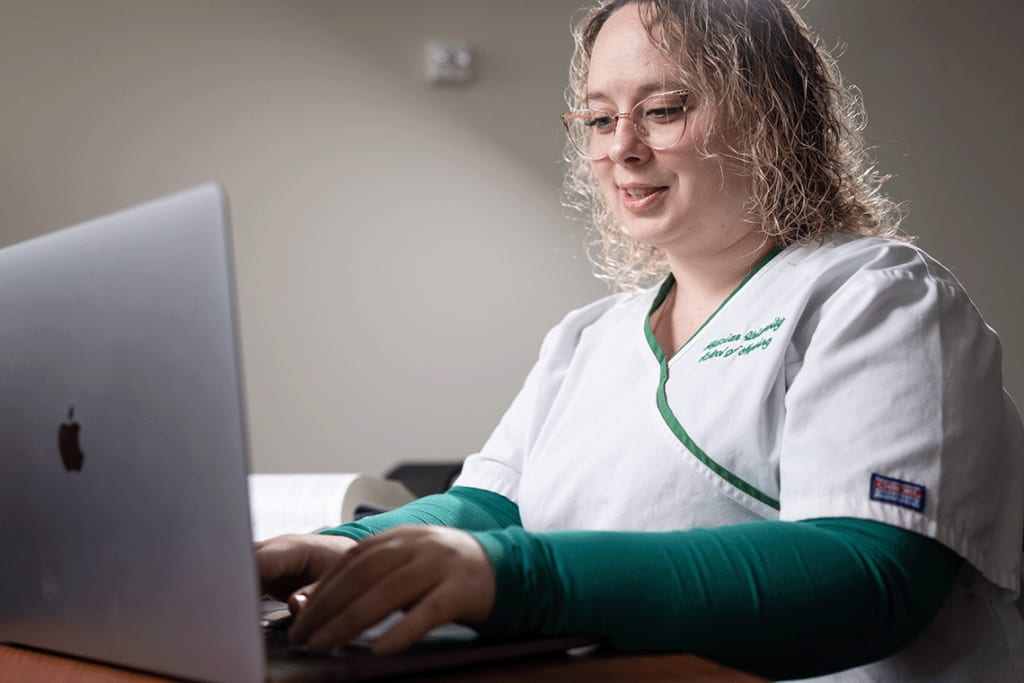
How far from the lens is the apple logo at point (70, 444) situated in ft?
2.13

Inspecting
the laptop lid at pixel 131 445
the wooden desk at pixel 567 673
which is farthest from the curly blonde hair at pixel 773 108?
the laptop lid at pixel 131 445

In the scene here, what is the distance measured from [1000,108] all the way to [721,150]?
9.84 feet

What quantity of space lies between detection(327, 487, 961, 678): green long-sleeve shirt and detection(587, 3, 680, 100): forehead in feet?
1.92

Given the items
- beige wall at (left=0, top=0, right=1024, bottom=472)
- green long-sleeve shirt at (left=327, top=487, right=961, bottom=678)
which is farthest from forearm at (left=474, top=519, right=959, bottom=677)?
beige wall at (left=0, top=0, right=1024, bottom=472)

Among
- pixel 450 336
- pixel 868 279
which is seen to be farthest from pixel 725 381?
pixel 450 336

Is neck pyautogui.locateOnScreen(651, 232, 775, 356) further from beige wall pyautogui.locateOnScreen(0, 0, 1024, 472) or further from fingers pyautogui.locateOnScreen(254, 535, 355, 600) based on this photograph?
beige wall pyautogui.locateOnScreen(0, 0, 1024, 472)

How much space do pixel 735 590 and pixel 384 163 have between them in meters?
2.88

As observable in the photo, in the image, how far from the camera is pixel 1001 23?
3.59m

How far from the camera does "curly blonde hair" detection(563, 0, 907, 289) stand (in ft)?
3.65

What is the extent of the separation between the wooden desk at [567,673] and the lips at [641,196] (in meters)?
0.61

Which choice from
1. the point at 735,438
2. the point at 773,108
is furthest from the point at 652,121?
the point at 735,438

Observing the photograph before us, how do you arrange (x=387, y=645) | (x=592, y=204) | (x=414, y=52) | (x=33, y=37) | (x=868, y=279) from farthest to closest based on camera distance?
(x=414, y=52), (x=33, y=37), (x=592, y=204), (x=868, y=279), (x=387, y=645)

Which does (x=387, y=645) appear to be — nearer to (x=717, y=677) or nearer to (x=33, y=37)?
(x=717, y=677)

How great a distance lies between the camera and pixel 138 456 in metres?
0.59
